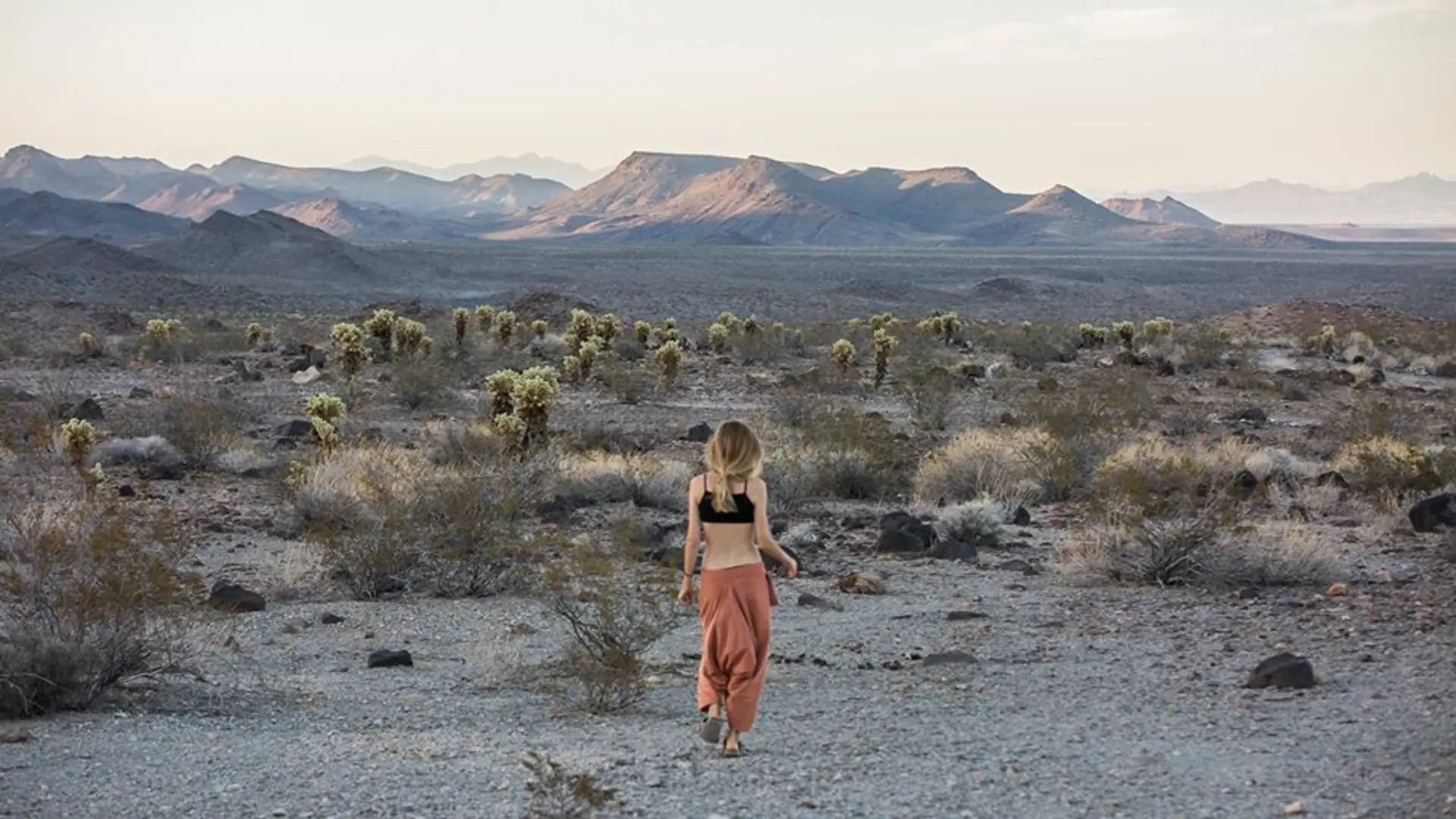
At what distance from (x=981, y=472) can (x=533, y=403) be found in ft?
17.0

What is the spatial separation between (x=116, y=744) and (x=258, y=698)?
1197 mm

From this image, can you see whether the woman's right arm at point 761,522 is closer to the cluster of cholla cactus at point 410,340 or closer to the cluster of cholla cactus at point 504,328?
the cluster of cholla cactus at point 410,340

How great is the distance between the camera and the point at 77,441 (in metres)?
16.6

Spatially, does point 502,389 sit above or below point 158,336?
above

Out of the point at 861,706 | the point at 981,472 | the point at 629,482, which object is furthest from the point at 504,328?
the point at 861,706

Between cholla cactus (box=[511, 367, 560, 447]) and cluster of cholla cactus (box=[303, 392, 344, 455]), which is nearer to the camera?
cluster of cholla cactus (box=[303, 392, 344, 455])

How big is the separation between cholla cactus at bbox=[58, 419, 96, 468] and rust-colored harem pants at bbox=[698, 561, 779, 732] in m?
11.3

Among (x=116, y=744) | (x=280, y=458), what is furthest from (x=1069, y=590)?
(x=280, y=458)

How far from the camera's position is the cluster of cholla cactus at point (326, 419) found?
17031 millimetres

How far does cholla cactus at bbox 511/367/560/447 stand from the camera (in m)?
17.8

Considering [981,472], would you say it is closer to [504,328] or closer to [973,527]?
[973,527]

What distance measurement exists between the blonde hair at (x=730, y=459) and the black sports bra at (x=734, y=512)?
2cm

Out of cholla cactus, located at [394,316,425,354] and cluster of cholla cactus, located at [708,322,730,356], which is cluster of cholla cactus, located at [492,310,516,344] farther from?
cluster of cholla cactus, located at [708,322,730,356]

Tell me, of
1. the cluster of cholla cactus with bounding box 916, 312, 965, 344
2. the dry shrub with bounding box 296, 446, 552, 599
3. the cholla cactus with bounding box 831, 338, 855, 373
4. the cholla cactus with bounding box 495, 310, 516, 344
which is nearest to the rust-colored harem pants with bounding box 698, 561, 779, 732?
the dry shrub with bounding box 296, 446, 552, 599
